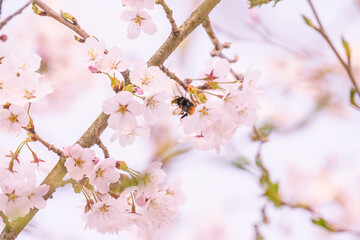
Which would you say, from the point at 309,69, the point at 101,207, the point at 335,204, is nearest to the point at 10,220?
the point at 101,207

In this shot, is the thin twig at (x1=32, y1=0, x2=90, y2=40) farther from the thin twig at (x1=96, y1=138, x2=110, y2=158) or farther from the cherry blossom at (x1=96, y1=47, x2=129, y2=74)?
the thin twig at (x1=96, y1=138, x2=110, y2=158)

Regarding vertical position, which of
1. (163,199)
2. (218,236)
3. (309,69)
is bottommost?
(218,236)

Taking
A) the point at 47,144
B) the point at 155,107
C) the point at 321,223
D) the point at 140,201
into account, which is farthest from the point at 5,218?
the point at 321,223

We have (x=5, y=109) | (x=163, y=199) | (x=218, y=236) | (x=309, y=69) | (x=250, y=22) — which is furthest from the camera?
(x=218, y=236)

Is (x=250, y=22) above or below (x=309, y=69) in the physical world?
above

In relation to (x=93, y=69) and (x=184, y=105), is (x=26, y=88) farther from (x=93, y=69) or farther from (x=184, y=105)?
(x=184, y=105)

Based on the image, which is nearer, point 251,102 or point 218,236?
point 251,102

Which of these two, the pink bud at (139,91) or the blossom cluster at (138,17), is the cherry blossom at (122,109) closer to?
the pink bud at (139,91)

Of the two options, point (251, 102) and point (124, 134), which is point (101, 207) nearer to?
point (124, 134)

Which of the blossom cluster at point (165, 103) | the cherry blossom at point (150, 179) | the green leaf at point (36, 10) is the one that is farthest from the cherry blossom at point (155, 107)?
the green leaf at point (36, 10)
